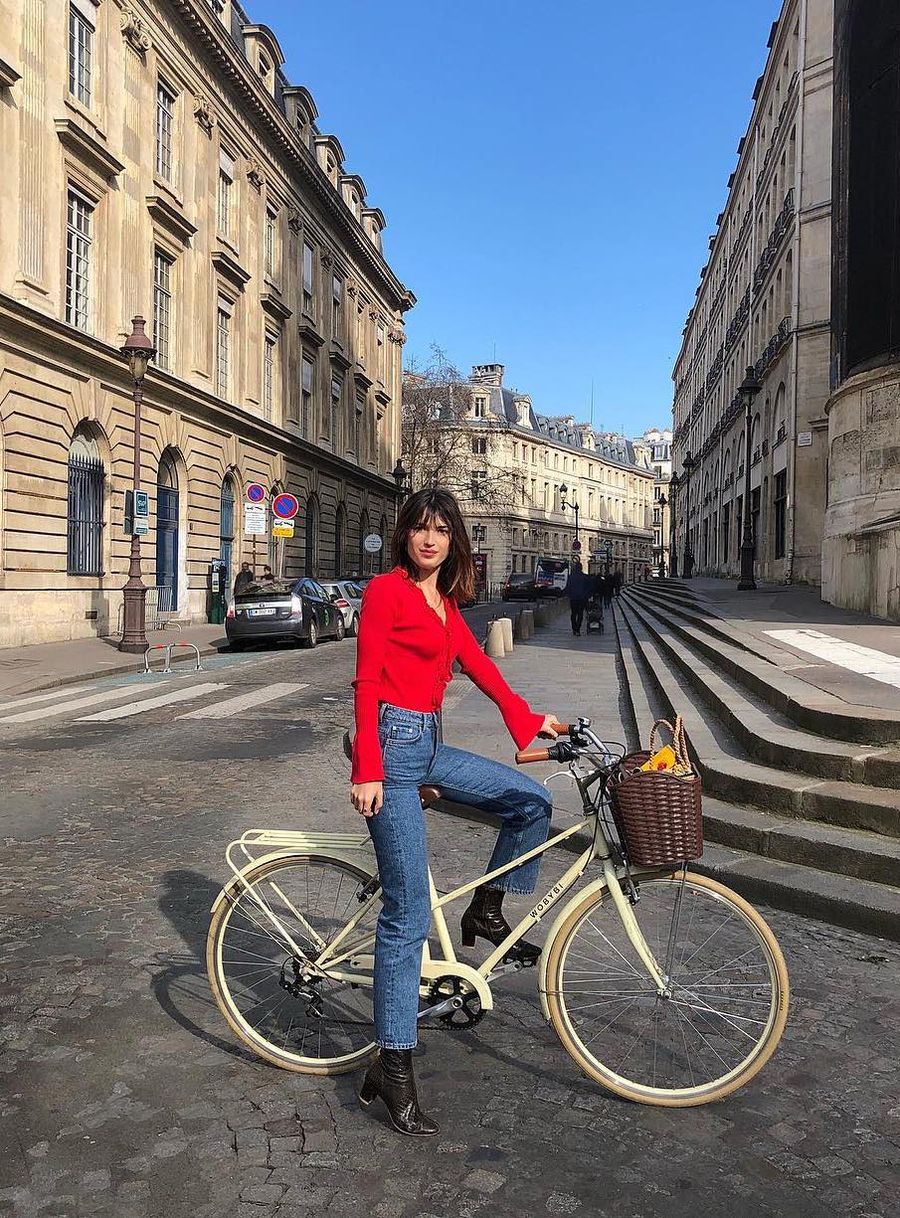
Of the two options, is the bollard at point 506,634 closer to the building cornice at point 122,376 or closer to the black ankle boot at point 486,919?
the building cornice at point 122,376

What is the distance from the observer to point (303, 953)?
3.29 meters

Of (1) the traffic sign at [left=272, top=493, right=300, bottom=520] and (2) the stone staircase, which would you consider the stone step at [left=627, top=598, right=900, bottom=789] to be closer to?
(2) the stone staircase

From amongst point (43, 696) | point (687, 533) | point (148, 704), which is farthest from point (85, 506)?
point (687, 533)

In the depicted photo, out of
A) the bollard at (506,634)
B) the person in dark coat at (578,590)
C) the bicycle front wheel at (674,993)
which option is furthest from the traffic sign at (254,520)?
the bicycle front wheel at (674,993)

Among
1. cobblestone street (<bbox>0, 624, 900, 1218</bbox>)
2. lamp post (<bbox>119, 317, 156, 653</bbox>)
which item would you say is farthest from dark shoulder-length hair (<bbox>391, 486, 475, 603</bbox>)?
lamp post (<bbox>119, 317, 156, 653</bbox>)

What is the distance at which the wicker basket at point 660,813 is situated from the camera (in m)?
2.78

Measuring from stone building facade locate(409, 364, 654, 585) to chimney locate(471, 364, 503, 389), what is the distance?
9cm

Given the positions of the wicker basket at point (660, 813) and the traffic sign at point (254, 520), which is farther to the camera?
the traffic sign at point (254, 520)

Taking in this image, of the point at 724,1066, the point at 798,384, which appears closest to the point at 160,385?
the point at 798,384

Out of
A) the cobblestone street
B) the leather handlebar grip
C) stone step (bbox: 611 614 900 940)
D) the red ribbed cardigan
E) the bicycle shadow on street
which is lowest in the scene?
the bicycle shadow on street

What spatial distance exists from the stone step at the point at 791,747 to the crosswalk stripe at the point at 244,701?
520cm

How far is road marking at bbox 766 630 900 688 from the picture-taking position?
878cm

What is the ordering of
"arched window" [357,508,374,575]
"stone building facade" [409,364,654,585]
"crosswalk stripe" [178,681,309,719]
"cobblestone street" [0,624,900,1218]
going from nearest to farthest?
"cobblestone street" [0,624,900,1218]
"crosswalk stripe" [178,681,309,719]
"arched window" [357,508,374,575]
"stone building facade" [409,364,654,585]

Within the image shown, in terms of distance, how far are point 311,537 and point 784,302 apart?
18741 millimetres
